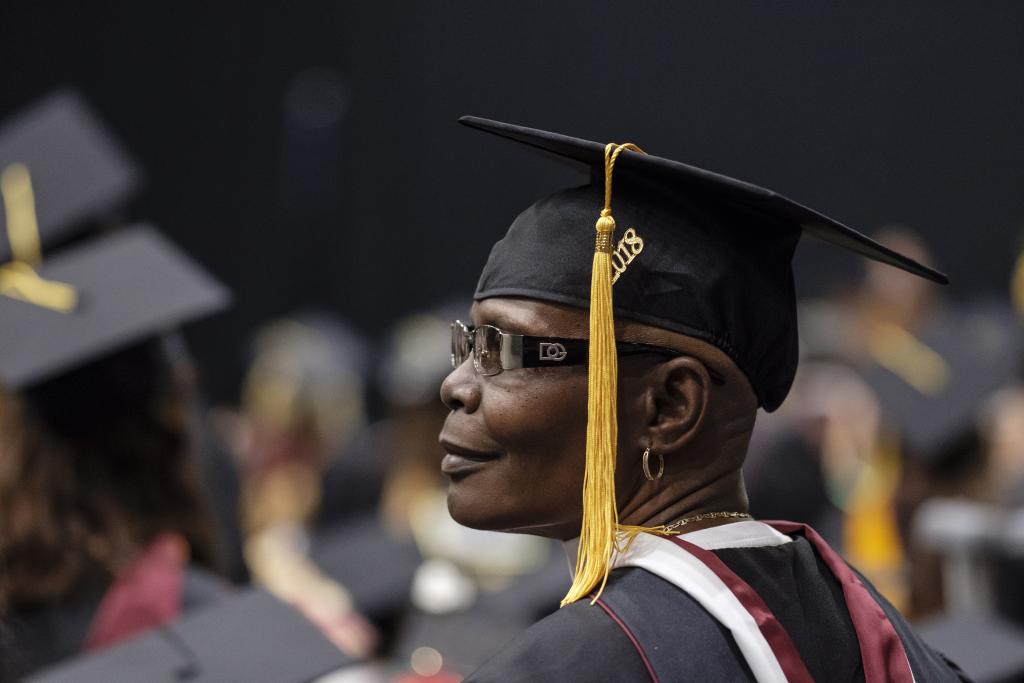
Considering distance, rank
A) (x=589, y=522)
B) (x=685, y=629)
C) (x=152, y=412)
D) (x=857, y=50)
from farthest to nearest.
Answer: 1. (x=857, y=50)
2. (x=152, y=412)
3. (x=589, y=522)
4. (x=685, y=629)

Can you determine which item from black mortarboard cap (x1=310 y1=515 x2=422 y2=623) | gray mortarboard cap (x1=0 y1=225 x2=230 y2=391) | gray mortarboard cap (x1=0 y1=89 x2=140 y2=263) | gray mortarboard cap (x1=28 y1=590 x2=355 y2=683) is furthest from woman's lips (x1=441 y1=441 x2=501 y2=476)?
black mortarboard cap (x1=310 y1=515 x2=422 y2=623)

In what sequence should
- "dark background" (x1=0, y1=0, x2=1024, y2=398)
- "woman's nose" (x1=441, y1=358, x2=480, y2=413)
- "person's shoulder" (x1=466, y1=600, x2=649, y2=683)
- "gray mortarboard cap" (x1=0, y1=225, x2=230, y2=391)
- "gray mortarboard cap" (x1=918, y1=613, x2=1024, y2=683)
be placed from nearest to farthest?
"person's shoulder" (x1=466, y1=600, x2=649, y2=683) → "woman's nose" (x1=441, y1=358, x2=480, y2=413) → "gray mortarboard cap" (x1=918, y1=613, x2=1024, y2=683) → "gray mortarboard cap" (x1=0, y1=225, x2=230, y2=391) → "dark background" (x1=0, y1=0, x2=1024, y2=398)

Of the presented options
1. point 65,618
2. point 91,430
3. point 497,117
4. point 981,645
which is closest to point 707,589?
point 981,645

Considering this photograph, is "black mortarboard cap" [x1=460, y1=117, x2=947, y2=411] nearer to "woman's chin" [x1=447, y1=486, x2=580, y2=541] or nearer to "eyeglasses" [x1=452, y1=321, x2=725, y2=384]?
"eyeglasses" [x1=452, y1=321, x2=725, y2=384]


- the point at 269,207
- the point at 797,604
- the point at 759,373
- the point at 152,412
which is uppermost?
the point at 759,373

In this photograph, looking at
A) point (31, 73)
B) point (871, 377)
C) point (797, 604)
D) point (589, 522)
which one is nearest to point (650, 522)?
point (589, 522)

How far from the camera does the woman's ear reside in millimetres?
1607

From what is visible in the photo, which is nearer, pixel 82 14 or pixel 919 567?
pixel 919 567

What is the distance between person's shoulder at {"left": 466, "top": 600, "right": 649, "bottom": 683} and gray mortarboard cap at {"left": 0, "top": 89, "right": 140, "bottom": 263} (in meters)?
1.97

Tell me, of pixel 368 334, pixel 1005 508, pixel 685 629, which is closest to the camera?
pixel 685 629

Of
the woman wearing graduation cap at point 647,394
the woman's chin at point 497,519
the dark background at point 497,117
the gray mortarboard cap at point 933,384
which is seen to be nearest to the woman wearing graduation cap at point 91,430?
the woman's chin at point 497,519

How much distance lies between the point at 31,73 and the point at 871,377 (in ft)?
19.1

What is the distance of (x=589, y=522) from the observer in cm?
158

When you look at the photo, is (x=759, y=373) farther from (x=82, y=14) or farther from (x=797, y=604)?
(x=82, y=14)
